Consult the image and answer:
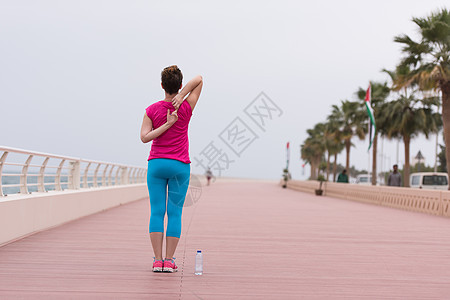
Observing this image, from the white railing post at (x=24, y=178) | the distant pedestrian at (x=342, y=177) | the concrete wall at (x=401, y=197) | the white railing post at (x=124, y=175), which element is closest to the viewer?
the white railing post at (x=24, y=178)

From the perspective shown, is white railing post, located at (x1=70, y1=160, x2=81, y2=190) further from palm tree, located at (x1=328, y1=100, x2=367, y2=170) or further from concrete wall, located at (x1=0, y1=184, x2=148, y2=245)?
palm tree, located at (x1=328, y1=100, x2=367, y2=170)

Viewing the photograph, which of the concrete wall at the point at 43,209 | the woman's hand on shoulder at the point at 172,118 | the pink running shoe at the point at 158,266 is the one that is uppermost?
the woman's hand on shoulder at the point at 172,118

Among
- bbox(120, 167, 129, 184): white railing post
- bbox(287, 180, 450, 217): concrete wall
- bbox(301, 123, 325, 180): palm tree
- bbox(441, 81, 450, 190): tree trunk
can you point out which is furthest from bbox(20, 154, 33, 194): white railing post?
bbox(301, 123, 325, 180): palm tree

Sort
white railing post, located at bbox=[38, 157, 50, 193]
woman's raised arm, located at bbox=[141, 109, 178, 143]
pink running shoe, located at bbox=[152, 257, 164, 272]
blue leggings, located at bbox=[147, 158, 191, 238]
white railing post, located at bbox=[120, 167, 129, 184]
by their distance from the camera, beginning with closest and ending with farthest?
woman's raised arm, located at bbox=[141, 109, 178, 143]
blue leggings, located at bbox=[147, 158, 191, 238]
pink running shoe, located at bbox=[152, 257, 164, 272]
white railing post, located at bbox=[38, 157, 50, 193]
white railing post, located at bbox=[120, 167, 129, 184]

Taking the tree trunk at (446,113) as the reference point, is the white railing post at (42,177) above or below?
below

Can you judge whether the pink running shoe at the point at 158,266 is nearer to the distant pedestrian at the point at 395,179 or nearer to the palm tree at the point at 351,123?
the distant pedestrian at the point at 395,179

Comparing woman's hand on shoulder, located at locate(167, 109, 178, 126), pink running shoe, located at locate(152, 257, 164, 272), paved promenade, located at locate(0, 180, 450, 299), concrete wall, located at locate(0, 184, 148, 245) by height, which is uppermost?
woman's hand on shoulder, located at locate(167, 109, 178, 126)

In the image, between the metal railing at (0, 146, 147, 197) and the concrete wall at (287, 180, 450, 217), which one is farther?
the concrete wall at (287, 180, 450, 217)

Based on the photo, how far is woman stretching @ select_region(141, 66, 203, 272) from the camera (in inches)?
205

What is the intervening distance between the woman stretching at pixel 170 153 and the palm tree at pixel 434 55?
21.8 metres

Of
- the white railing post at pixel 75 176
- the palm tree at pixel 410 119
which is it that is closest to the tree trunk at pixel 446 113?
the palm tree at pixel 410 119

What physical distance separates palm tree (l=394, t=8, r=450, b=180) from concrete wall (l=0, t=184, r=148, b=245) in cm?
1708

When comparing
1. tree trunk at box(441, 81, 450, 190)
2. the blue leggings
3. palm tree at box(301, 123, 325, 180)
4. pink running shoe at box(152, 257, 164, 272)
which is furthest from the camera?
palm tree at box(301, 123, 325, 180)

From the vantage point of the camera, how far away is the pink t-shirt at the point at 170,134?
5215 millimetres
